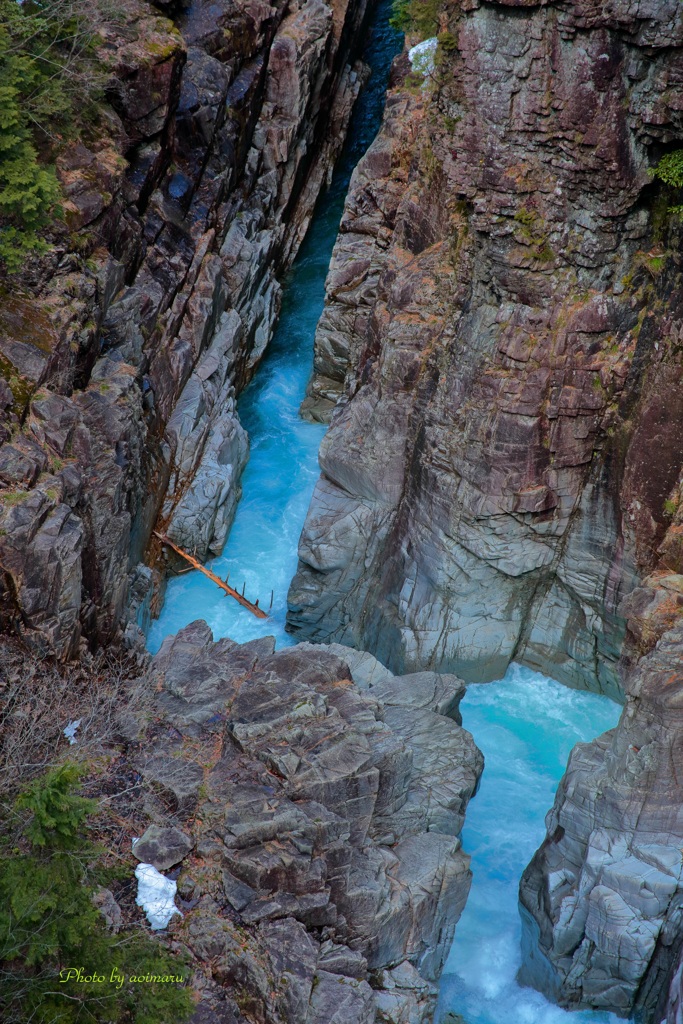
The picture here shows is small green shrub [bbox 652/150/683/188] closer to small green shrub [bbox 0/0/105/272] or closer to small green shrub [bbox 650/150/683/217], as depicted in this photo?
small green shrub [bbox 650/150/683/217]

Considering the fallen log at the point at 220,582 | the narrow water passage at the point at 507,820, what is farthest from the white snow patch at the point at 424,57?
the narrow water passage at the point at 507,820

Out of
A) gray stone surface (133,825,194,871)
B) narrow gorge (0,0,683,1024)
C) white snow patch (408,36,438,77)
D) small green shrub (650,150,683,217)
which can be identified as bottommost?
gray stone surface (133,825,194,871)

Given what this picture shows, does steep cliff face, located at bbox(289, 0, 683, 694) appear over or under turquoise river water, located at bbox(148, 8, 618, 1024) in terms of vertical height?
over

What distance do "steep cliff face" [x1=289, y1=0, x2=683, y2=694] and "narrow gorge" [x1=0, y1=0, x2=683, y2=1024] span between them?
0.08 meters

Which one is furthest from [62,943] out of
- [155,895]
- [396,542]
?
[396,542]

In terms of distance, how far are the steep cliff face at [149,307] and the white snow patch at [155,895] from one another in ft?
23.9

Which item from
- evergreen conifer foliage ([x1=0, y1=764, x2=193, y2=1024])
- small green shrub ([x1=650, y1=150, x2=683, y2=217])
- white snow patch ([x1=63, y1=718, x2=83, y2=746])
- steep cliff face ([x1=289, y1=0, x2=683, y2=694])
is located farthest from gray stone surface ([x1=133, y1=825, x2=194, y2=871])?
small green shrub ([x1=650, y1=150, x2=683, y2=217])

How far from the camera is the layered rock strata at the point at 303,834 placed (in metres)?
17.1

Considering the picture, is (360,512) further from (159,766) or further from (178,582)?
(159,766)

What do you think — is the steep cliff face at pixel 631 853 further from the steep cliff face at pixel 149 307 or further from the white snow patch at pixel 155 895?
the steep cliff face at pixel 149 307

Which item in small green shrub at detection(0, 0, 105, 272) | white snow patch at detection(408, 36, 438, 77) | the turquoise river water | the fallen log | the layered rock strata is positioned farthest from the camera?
the fallen log

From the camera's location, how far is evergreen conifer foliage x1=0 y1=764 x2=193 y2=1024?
15000mm

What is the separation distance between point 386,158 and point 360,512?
13.7 metres

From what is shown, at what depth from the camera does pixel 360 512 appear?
29.1 meters
